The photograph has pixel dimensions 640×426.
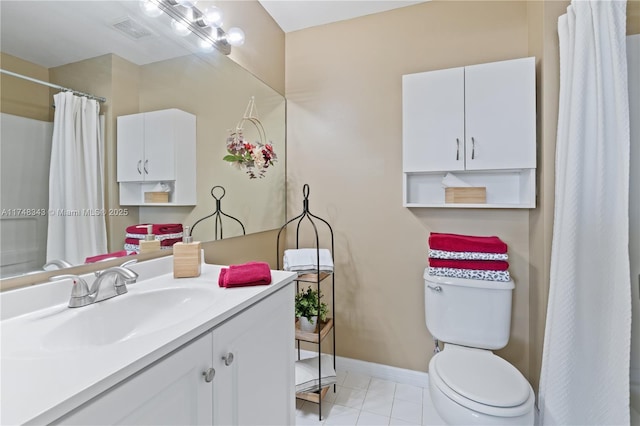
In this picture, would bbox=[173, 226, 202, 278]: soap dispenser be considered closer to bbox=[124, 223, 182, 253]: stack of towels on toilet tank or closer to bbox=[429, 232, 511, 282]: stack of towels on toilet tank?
bbox=[124, 223, 182, 253]: stack of towels on toilet tank

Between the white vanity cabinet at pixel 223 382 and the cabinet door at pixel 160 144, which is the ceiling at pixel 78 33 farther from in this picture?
the white vanity cabinet at pixel 223 382

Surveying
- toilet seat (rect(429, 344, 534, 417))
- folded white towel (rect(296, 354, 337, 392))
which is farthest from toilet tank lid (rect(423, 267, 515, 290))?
folded white towel (rect(296, 354, 337, 392))

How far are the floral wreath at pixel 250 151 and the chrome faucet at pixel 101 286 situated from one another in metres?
0.80

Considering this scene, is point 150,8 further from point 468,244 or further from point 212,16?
point 468,244

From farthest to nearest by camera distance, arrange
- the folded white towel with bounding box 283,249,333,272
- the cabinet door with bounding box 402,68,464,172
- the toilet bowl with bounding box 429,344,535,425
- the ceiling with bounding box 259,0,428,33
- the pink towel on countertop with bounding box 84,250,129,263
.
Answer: the ceiling with bounding box 259,0,428,33 → the folded white towel with bounding box 283,249,333,272 → the cabinet door with bounding box 402,68,464,172 → the toilet bowl with bounding box 429,344,535,425 → the pink towel on countertop with bounding box 84,250,129,263

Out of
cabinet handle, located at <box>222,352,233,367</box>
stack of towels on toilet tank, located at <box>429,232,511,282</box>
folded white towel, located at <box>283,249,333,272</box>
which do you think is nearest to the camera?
cabinet handle, located at <box>222,352,233,367</box>

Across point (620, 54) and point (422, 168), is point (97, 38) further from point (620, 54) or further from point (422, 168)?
point (620, 54)

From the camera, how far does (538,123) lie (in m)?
1.51

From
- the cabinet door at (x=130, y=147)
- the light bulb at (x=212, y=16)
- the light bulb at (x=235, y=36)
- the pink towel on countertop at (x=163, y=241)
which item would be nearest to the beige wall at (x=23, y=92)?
the cabinet door at (x=130, y=147)

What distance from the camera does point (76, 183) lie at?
0.91m

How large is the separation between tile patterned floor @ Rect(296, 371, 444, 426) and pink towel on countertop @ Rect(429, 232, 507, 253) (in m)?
0.88

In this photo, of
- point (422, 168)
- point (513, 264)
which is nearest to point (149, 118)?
point (422, 168)

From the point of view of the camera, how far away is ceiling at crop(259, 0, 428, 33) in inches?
72.4

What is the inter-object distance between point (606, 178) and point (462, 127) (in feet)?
2.14
